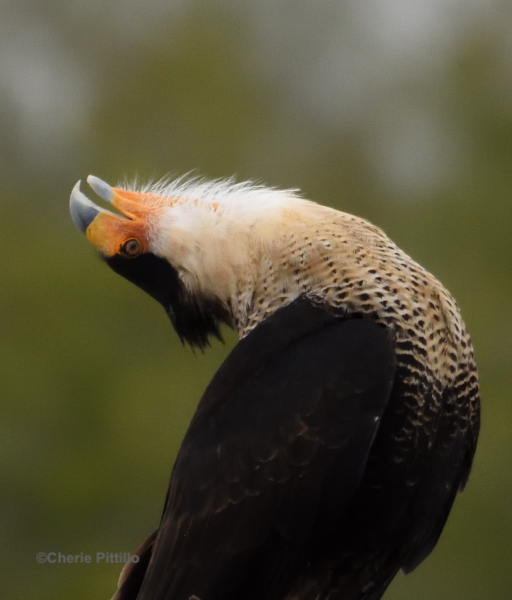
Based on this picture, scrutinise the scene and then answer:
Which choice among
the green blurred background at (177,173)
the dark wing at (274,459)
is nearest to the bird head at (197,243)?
the dark wing at (274,459)

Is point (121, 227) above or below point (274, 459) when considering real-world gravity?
above

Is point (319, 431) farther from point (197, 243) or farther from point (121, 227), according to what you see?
point (121, 227)

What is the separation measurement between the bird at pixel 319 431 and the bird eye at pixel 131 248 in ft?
0.99

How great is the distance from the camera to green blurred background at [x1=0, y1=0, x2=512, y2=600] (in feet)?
22.0

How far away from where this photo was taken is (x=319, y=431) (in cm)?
248

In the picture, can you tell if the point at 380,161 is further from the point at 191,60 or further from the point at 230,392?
the point at 230,392

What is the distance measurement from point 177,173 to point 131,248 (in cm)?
349

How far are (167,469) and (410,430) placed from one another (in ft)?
14.3

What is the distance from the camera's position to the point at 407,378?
99.3 inches

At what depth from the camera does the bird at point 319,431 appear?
8.20 ft

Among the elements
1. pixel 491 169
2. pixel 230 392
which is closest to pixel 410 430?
pixel 230 392

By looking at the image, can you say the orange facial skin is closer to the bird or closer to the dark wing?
the bird

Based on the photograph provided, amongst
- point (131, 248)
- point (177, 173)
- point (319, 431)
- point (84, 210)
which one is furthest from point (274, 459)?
point (177, 173)

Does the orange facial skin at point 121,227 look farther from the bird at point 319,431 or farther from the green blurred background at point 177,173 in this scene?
the green blurred background at point 177,173
